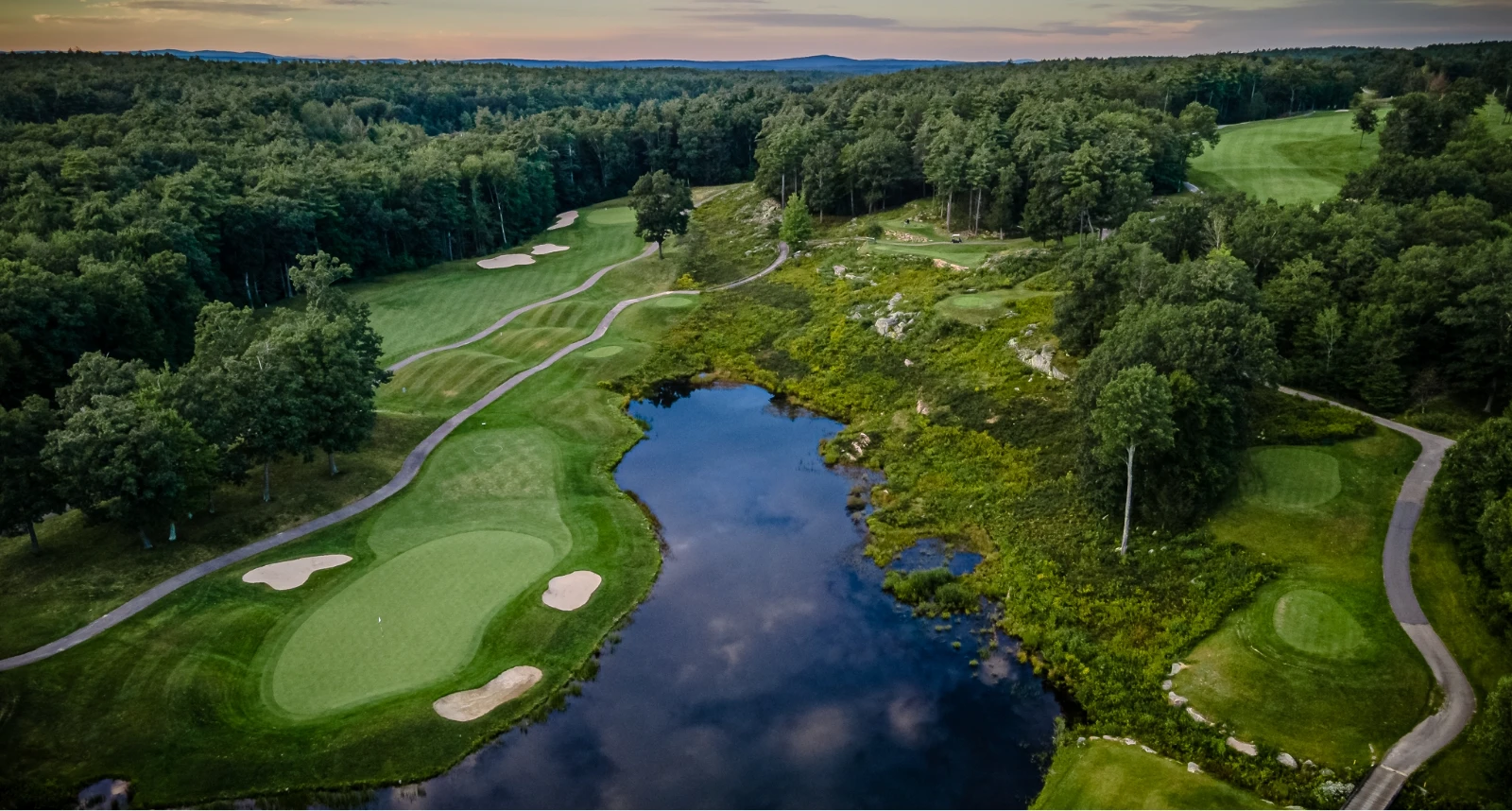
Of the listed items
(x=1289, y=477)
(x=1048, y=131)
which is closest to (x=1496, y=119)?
(x=1048, y=131)

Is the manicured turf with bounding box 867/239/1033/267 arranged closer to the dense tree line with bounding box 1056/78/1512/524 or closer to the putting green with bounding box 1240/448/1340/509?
the dense tree line with bounding box 1056/78/1512/524

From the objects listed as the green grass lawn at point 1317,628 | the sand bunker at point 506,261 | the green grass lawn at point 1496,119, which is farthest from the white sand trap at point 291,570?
the green grass lawn at point 1496,119

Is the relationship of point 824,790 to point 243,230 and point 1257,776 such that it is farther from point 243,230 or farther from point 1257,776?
point 243,230

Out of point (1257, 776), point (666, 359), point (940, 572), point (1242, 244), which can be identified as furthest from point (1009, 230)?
point (1257, 776)

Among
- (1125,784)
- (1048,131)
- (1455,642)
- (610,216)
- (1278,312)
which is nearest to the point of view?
(1125,784)

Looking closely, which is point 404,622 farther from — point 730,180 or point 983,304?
point 730,180

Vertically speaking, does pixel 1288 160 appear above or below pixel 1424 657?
above

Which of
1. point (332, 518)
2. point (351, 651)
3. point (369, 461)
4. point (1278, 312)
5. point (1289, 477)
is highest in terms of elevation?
point (1278, 312)
